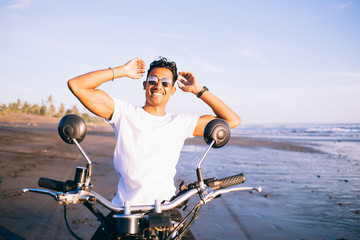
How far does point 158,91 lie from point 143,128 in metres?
0.40

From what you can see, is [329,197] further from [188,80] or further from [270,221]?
[188,80]

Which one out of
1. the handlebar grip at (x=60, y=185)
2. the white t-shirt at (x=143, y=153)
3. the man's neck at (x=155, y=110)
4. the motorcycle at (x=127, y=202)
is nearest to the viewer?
the motorcycle at (x=127, y=202)

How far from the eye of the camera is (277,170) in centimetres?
1113

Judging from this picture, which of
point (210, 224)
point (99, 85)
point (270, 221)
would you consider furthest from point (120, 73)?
point (270, 221)

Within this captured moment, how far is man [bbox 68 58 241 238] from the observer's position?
2334 mm

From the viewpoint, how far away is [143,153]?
2.39 m

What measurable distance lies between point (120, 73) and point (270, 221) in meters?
4.58

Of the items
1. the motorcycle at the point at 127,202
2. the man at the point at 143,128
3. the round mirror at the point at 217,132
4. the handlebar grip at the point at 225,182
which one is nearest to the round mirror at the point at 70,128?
the motorcycle at the point at 127,202

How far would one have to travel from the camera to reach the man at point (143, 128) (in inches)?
91.9

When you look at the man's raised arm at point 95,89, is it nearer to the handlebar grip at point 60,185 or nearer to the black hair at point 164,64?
the black hair at point 164,64

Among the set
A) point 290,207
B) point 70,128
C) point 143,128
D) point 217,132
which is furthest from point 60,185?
point 290,207

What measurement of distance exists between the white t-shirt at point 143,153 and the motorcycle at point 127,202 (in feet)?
1.24

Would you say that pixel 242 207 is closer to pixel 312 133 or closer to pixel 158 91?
pixel 158 91

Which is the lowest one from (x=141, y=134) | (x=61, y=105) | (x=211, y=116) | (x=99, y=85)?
(x=61, y=105)
